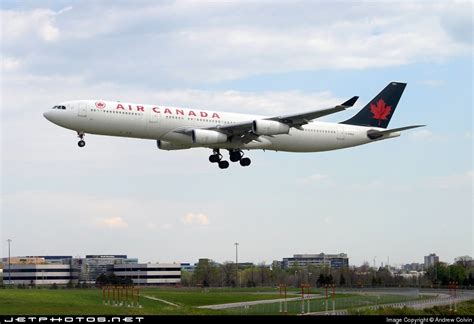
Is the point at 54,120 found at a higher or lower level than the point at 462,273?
higher

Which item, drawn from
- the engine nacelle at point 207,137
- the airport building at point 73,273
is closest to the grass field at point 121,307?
the engine nacelle at point 207,137

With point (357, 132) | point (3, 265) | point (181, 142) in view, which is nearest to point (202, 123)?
point (181, 142)

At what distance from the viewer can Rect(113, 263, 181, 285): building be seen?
157m

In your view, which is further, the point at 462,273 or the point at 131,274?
the point at 131,274

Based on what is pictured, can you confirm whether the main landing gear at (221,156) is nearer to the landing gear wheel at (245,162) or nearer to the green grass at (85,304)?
the landing gear wheel at (245,162)

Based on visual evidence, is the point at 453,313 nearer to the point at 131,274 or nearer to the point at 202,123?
the point at 202,123

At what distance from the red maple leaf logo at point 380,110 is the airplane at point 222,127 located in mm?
108

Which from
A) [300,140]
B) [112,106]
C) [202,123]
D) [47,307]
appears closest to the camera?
[47,307]

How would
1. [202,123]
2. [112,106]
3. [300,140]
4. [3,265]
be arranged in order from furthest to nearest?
1. [3,265]
2. [300,140]
3. [202,123]
4. [112,106]

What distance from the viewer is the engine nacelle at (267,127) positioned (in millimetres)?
70438

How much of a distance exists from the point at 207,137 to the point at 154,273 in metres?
93.2

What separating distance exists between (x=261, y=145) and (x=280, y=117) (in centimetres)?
457

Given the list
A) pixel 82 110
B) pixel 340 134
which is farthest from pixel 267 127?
pixel 82 110

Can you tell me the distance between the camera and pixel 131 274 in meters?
159
